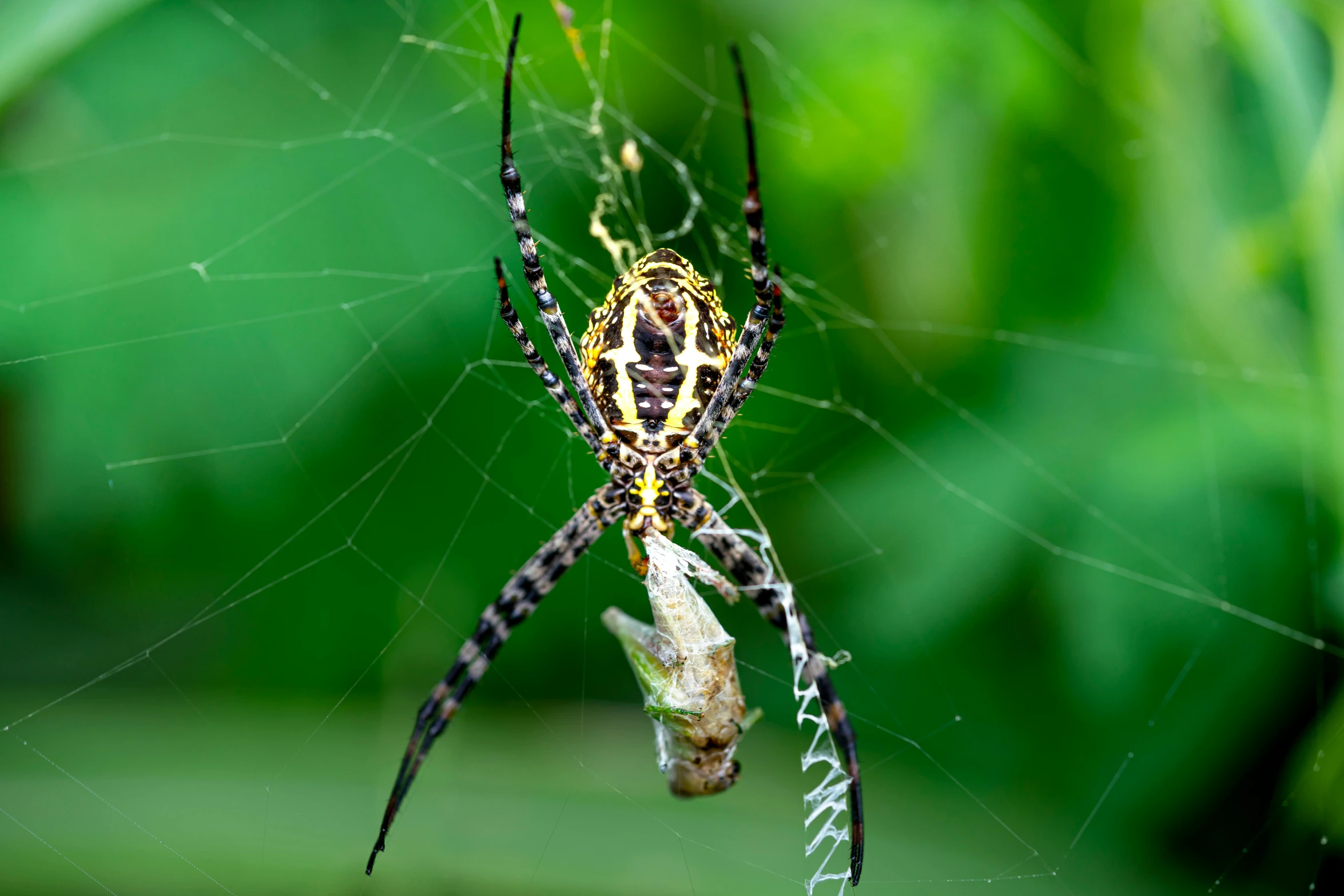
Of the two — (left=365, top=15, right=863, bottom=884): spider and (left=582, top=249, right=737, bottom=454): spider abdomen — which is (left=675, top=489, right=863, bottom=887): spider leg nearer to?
(left=365, top=15, right=863, bottom=884): spider

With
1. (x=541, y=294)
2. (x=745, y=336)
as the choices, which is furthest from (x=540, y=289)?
(x=745, y=336)

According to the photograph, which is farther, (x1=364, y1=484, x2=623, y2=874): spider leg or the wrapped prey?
(x1=364, y1=484, x2=623, y2=874): spider leg

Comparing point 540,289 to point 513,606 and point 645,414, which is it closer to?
point 645,414

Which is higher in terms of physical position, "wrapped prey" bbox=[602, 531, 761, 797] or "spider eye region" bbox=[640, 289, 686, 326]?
"spider eye region" bbox=[640, 289, 686, 326]

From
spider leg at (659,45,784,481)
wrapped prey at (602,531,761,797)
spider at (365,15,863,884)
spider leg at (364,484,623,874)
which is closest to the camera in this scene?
spider leg at (659,45,784,481)

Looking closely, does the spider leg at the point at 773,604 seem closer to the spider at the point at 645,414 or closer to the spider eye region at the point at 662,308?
the spider at the point at 645,414

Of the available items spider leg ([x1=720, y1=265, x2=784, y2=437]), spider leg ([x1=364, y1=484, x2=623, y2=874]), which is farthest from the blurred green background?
spider leg ([x1=720, y1=265, x2=784, y2=437])

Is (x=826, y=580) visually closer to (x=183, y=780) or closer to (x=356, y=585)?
(x=356, y=585)

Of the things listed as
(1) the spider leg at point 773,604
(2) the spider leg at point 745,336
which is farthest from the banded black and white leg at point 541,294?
(1) the spider leg at point 773,604
